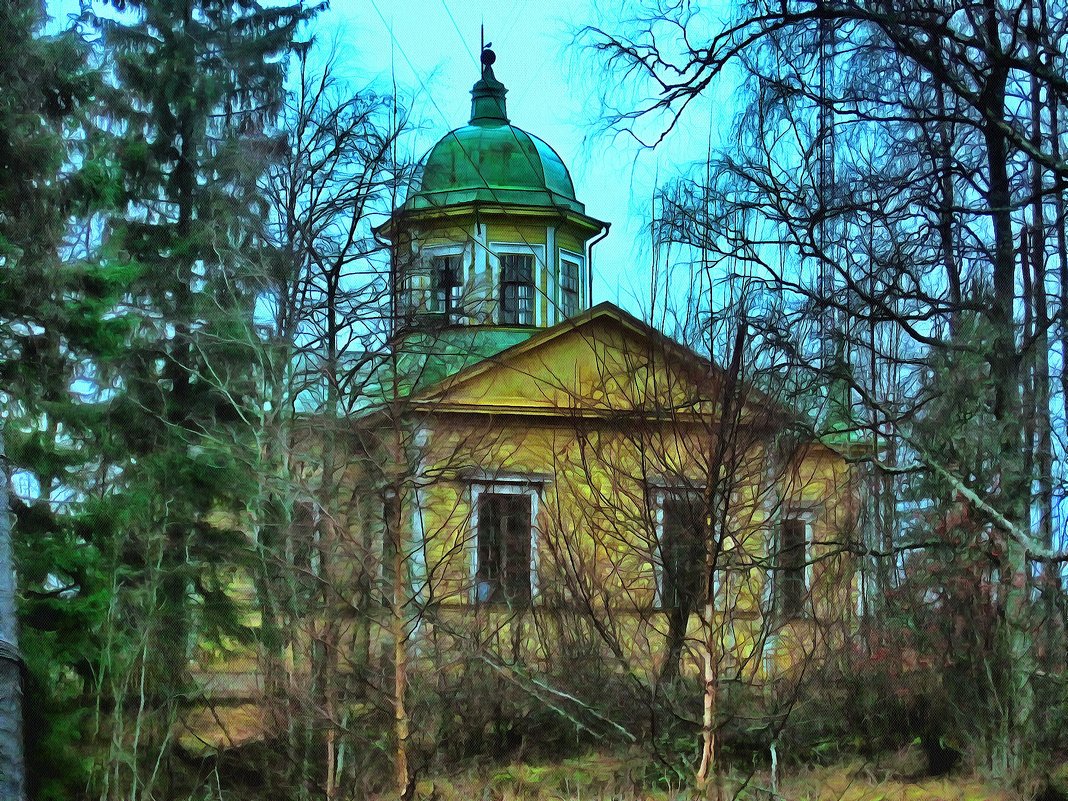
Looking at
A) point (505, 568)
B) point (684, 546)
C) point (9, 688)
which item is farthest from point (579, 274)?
point (9, 688)

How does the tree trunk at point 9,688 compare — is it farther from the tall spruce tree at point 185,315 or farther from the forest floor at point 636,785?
the forest floor at point 636,785

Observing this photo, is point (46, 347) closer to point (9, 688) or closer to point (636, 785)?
point (9, 688)

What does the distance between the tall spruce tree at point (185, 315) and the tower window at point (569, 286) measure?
9.37 meters

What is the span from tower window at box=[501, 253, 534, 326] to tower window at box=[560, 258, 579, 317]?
0.77 metres

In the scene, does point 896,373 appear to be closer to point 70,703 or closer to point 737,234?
point 737,234

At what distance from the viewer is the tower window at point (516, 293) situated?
25.3 meters

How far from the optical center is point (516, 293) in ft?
83.4

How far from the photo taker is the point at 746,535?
9641 mm

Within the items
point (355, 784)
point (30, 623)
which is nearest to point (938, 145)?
point (355, 784)

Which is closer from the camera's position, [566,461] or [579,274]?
[566,461]

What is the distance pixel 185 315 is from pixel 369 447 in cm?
545

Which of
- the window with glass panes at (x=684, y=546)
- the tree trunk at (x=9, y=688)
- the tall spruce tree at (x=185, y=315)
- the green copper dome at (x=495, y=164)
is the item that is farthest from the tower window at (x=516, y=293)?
the tree trunk at (x=9, y=688)

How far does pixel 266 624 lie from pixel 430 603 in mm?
4226

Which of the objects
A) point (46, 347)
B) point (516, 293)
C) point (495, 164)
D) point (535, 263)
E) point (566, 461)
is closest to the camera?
point (46, 347)
